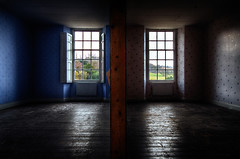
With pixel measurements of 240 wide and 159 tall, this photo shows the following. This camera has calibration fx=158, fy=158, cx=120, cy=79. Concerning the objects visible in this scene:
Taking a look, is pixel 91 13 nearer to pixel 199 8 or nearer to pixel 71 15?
pixel 71 15

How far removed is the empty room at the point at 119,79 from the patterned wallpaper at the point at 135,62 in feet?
0.15

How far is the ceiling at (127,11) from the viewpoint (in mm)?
4867

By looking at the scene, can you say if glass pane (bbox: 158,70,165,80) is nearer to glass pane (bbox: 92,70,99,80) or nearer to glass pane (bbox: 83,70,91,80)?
glass pane (bbox: 92,70,99,80)

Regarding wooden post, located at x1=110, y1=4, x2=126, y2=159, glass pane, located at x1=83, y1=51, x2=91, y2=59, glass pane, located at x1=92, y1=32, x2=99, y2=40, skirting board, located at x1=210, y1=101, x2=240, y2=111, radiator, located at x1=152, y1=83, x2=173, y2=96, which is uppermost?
glass pane, located at x1=92, y1=32, x2=99, y2=40

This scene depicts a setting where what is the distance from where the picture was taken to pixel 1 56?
519cm

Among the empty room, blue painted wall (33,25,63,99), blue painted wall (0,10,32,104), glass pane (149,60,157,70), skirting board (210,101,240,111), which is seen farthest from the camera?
glass pane (149,60,157,70)

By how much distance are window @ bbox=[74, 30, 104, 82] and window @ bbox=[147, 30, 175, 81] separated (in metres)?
2.38

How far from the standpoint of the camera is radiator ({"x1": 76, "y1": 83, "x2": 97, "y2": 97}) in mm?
7133

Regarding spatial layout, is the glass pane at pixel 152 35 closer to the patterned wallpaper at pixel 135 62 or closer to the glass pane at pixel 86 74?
the patterned wallpaper at pixel 135 62

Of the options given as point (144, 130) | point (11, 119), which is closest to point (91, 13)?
point (11, 119)

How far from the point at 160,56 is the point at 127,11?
296 cm

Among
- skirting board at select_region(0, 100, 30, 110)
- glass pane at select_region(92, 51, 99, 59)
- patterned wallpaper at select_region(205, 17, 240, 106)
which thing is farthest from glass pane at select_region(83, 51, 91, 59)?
patterned wallpaper at select_region(205, 17, 240, 106)

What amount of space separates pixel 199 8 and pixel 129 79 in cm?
371

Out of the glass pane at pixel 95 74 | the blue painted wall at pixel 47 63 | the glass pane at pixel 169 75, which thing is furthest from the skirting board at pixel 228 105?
the blue painted wall at pixel 47 63
